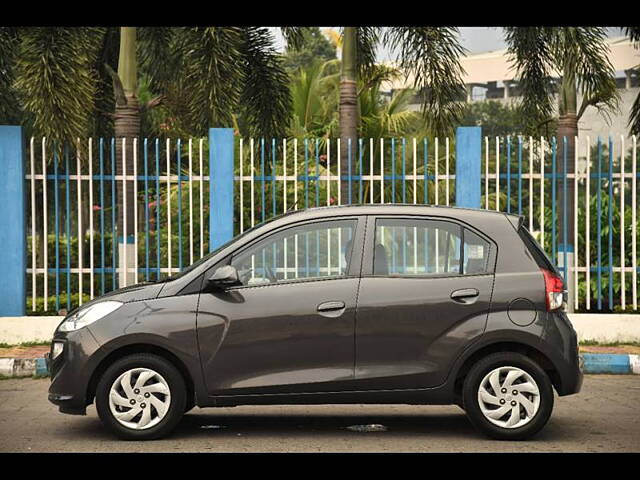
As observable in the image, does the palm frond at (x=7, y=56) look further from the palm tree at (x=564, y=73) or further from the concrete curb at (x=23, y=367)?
the palm tree at (x=564, y=73)

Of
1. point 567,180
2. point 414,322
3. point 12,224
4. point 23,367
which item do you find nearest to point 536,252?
point 414,322

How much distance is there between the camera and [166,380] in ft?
22.0

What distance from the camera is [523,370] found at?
22.1ft

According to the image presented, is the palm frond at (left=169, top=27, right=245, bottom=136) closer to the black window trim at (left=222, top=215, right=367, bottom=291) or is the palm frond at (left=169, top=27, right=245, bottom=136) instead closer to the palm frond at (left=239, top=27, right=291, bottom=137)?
the palm frond at (left=239, top=27, right=291, bottom=137)

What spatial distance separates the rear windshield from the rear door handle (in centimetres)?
134

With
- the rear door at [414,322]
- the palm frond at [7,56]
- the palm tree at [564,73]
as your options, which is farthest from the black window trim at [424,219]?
the palm frond at [7,56]

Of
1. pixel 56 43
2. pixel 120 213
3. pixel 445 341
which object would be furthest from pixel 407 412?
pixel 56 43

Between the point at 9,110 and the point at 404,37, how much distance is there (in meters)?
8.05

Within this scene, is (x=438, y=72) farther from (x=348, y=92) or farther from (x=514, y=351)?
(x=514, y=351)

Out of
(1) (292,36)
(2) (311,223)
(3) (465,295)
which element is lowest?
(3) (465,295)

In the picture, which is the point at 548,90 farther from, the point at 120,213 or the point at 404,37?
the point at 120,213

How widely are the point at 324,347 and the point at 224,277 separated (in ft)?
2.61

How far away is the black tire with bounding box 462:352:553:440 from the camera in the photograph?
671cm
